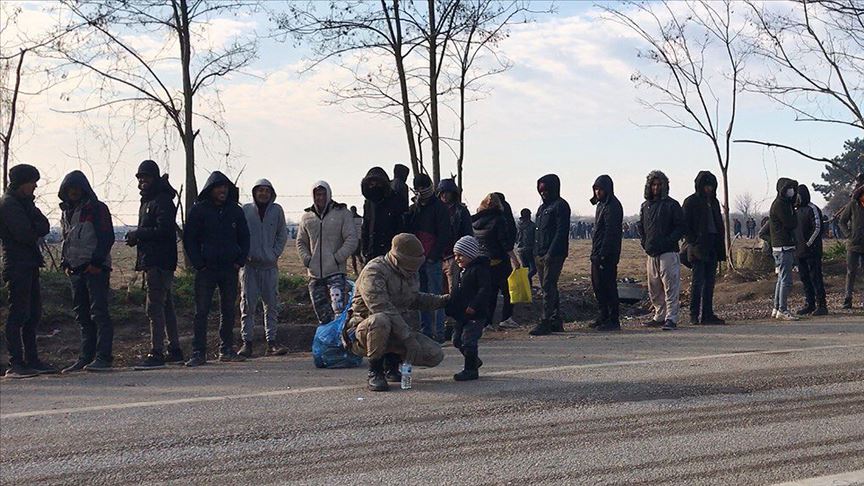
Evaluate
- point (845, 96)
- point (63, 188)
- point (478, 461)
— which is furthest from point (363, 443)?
point (845, 96)

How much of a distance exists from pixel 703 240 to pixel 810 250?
2.42 m

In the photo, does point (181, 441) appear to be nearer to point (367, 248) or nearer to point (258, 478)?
point (258, 478)

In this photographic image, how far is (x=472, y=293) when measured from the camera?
31.0 feet

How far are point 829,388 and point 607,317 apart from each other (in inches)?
208

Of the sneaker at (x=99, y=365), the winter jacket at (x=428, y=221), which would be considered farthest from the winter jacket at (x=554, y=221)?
the sneaker at (x=99, y=365)

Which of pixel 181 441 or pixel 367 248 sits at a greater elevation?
pixel 367 248

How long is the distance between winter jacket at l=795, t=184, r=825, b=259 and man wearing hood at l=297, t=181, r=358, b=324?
7587 mm

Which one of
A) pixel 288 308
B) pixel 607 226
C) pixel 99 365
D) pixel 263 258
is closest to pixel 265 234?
pixel 263 258

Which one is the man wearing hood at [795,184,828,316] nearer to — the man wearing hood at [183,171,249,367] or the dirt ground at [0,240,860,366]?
the dirt ground at [0,240,860,366]

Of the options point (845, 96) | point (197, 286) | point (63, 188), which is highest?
point (845, 96)

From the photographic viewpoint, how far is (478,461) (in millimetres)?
6688

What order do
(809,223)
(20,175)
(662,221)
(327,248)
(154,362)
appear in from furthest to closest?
(809,223) → (662,221) → (327,248) → (154,362) → (20,175)

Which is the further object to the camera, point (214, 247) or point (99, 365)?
point (214, 247)

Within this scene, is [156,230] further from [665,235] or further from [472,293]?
[665,235]
